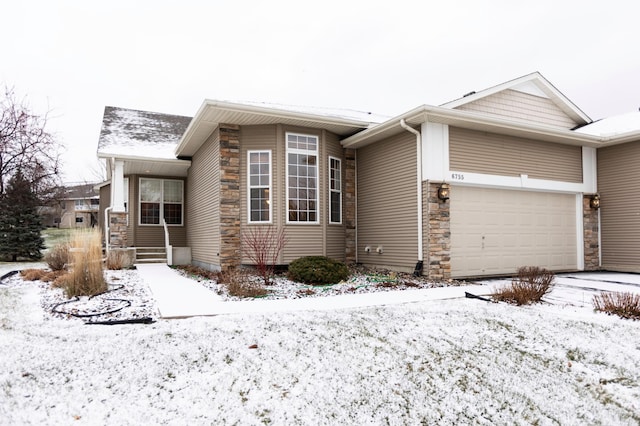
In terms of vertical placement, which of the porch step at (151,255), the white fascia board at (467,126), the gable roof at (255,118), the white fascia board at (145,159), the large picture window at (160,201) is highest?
the gable roof at (255,118)

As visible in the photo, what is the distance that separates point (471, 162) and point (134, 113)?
11480 millimetres

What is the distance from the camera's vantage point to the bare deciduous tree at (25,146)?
14.3m

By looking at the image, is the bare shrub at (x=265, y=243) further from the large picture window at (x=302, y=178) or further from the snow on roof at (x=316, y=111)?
the snow on roof at (x=316, y=111)

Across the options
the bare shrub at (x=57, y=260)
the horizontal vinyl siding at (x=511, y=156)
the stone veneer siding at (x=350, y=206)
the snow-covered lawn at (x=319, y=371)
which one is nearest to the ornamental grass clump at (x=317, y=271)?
the stone veneer siding at (x=350, y=206)

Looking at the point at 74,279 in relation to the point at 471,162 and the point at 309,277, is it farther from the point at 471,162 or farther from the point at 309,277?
the point at 471,162

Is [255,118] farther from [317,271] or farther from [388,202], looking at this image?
[317,271]

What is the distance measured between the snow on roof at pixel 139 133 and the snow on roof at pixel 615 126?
36.6ft

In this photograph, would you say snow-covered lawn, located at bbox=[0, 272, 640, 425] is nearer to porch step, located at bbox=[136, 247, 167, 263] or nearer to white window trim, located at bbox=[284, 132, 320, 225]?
white window trim, located at bbox=[284, 132, 320, 225]

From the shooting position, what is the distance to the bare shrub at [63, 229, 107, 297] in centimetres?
654

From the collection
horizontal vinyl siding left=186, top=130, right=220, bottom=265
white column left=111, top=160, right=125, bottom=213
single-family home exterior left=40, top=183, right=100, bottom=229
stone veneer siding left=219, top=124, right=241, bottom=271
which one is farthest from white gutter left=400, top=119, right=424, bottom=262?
single-family home exterior left=40, top=183, right=100, bottom=229

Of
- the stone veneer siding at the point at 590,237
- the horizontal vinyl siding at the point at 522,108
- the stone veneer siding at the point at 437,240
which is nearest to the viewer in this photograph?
the stone veneer siding at the point at 437,240

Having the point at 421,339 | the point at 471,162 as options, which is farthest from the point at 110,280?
the point at 471,162

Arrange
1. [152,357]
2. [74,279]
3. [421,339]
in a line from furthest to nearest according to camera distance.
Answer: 1. [74,279]
2. [421,339]
3. [152,357]

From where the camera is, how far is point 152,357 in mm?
3918
